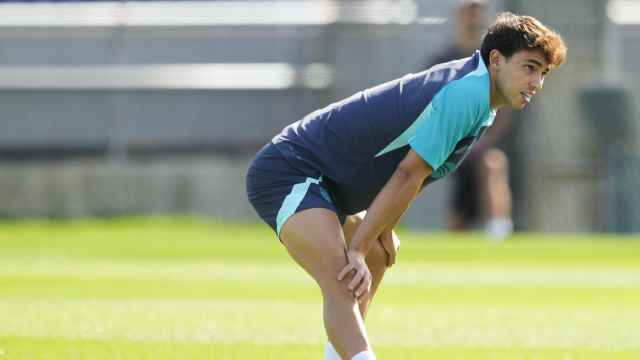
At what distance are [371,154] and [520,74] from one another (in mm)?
596

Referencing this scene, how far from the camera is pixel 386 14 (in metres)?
20.9

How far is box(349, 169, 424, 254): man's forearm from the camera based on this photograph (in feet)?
20.3

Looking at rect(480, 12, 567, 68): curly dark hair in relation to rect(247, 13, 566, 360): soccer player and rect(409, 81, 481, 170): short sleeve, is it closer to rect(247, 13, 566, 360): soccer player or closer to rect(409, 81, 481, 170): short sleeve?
rect(247, 13, 566, 360): soccer player

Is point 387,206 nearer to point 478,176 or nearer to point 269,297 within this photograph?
point 269,297

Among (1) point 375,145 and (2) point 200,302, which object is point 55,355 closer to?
(1) point 375,145

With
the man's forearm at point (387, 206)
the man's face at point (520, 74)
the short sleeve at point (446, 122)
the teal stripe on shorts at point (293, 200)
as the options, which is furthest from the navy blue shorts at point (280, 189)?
the man's face at point (520, 74)

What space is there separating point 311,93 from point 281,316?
10909 mm

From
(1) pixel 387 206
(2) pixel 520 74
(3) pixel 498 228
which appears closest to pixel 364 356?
(1) pixel 387 206

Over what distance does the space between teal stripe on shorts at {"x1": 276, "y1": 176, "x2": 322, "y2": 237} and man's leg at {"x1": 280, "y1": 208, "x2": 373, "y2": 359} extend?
0.17 feet

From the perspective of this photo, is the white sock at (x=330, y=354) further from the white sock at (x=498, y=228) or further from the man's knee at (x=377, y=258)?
the white sock at (x=498, y=228)

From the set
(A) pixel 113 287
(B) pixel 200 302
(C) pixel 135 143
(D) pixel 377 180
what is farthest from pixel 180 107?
(D) pixel 377 180

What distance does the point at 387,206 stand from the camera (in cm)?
620

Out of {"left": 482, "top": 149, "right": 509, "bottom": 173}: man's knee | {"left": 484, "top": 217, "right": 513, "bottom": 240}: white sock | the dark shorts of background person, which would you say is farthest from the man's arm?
the dark shorts of background person

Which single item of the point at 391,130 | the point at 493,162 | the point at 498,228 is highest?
the point at 391,130
